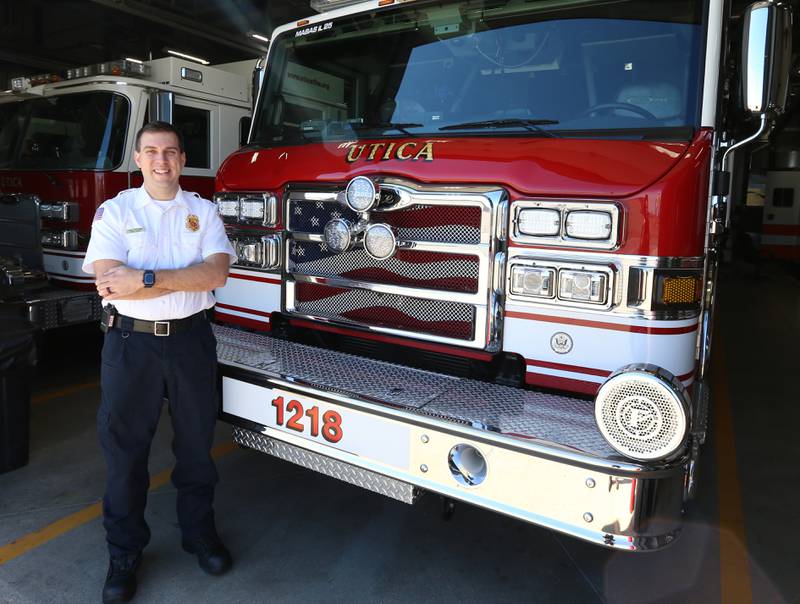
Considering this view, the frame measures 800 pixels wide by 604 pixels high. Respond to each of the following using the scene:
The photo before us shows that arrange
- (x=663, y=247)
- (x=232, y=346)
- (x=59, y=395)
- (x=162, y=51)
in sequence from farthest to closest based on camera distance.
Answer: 1. (x=162, y=51)
2. (x=59, y=395)
3. (x=232, y=346)
4. (x=663, y=247)

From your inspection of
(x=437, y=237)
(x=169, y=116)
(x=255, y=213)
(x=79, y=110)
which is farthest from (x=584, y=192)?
(x=79, y=110)

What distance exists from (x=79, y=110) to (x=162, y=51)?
41.8ft

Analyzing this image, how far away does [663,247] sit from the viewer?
2270 millimetres

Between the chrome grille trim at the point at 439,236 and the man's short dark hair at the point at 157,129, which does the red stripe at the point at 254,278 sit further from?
the man's short dark hair at the point at 157,129

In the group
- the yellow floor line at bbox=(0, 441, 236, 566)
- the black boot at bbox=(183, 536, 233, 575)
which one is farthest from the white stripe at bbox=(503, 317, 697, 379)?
the yellow floor line at bbox=(0, 441, 236, 566)

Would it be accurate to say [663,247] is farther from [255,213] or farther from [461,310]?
[255,213]

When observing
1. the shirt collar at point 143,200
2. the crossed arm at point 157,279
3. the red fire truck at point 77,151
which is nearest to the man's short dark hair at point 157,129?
the shirt collar at point 143,200

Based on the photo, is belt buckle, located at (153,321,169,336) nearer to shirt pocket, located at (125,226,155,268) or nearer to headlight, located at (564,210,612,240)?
shirt pocket, located at (125,226,155,268)

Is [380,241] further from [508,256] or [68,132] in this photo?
[68,132]

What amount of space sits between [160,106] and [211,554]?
443 cm

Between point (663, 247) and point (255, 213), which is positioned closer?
point (663, 247)

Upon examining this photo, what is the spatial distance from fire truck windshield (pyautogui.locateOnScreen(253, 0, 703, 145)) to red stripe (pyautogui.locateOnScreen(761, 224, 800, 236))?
1741 centimetres

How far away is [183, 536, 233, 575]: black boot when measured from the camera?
279 centimetres

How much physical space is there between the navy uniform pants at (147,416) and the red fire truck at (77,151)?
272 centimetres
